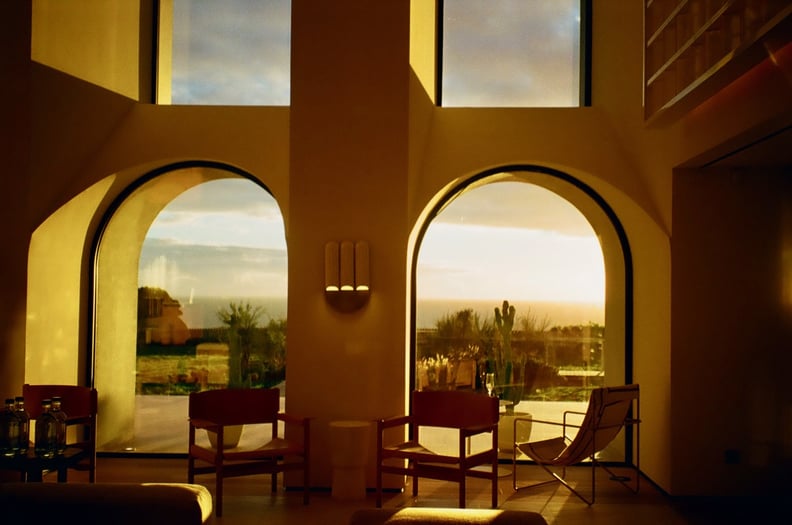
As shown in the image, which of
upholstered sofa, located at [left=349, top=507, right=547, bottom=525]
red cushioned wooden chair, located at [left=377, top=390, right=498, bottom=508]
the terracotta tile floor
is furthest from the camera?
red cushioned wooden chair, located at [left=377, top=390, right=498, bottom=508]

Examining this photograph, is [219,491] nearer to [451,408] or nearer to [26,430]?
[26,430]

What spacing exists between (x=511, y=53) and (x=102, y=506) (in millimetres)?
6141

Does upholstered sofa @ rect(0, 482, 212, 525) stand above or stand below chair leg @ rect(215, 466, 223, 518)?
above

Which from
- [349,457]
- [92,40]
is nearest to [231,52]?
[92,40]

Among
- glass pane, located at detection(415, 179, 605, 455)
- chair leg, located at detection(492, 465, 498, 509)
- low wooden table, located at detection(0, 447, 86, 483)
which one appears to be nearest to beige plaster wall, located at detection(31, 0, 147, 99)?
glass pane, located at detection(415, 179, 605, 455)

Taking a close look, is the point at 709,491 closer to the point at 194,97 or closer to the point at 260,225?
the point at 260,225

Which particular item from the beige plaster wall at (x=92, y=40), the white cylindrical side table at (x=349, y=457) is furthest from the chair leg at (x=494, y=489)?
the beige plaster wall at (x=92, y=40)

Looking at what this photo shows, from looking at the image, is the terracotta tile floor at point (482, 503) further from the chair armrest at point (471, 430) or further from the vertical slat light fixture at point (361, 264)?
the vertical slat light fixture at point (361, 264)

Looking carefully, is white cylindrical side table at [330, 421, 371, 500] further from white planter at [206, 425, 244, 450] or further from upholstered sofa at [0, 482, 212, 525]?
upholstered sofa at [0, 482, 212, 525]

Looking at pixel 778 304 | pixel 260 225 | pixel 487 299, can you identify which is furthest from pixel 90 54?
pixel 778 304

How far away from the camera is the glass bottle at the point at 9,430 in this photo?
457cm

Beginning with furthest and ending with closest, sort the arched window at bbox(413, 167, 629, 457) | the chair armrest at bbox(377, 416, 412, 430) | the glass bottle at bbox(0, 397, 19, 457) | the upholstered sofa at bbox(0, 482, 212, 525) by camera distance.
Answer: the arched window at bbox(413, 167, 629, 457), the chair armrest at bbox(377, 416, 412, 430), the glass bottle at bbox(0, 397, 19, 457), the upholstered sofa at bbox(0, 482, 212, 525)

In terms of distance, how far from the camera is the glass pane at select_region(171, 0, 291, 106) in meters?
8.00

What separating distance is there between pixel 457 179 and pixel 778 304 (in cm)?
293
